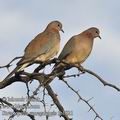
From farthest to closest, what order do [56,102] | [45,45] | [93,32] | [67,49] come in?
1. [93,32]
2. [67,49]
3. [45,45]
4. [56,102]

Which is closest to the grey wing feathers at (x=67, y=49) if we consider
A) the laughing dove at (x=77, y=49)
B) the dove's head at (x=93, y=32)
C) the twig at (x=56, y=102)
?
the laughing dove at (x=77, y=49)

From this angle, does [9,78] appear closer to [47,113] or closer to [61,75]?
[61,75]

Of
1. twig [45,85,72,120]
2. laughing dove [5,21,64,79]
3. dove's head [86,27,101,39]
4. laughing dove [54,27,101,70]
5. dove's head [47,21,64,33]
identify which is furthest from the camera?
dove's head [86,27,101,39]

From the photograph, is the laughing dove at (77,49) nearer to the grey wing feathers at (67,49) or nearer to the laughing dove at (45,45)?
the grey wing feathers at (67,49)

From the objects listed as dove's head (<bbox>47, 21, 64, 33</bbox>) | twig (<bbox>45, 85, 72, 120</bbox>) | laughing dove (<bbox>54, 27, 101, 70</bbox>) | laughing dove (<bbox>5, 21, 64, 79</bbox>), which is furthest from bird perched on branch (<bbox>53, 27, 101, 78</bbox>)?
twig (<bbox>45, 85, 72, 120</bbox>)

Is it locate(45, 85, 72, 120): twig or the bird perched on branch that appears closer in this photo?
locate(45, 85, 72, 120): twig

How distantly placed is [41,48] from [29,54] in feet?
1.63

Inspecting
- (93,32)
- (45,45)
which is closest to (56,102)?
(45,45)

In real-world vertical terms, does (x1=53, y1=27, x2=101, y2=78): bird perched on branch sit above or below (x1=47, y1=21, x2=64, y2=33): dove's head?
below

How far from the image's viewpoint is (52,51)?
19.6ft

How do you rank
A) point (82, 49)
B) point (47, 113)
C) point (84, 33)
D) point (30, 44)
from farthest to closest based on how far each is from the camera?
point (84, 33) → point (82, 49) → point (30, 44) → point (47, 113)

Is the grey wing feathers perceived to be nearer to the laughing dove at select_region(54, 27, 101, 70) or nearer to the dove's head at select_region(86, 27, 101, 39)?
the laughing dove at select_region(54, 27, 101, 70)

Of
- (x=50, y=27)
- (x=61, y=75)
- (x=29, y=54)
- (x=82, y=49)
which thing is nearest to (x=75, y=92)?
(x=61, y=75)

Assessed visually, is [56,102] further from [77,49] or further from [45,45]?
[77,49]
